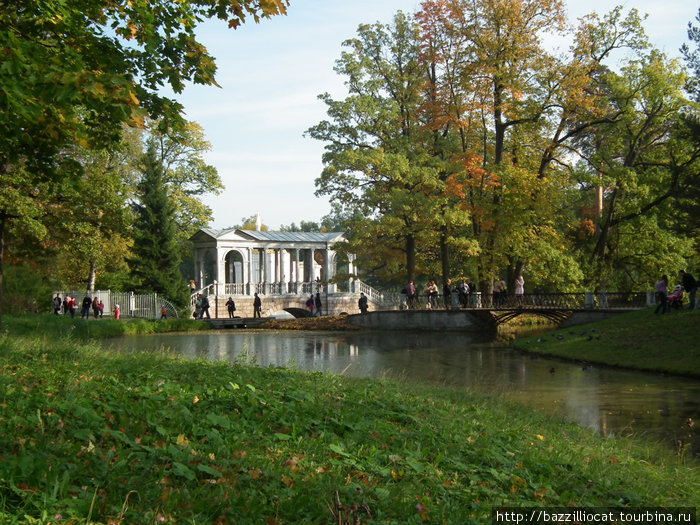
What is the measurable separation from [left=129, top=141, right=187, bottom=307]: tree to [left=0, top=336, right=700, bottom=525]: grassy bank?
32831 mm

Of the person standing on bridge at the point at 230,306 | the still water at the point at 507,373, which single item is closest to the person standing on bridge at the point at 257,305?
the person standing on bridge at the point at 230,306

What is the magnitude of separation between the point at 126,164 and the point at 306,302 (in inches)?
642

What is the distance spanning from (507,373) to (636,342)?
18.4 ft

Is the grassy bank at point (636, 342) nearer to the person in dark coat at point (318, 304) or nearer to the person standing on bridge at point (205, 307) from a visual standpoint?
the person in dark coat at point (318, 304)

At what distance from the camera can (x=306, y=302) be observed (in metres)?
49.2

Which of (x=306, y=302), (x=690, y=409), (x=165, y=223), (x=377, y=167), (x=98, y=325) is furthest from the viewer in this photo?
(x=306, y=302)

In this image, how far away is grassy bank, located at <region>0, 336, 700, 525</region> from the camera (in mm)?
4793

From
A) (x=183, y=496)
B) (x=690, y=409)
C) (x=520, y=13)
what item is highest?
(x=520, y=13)

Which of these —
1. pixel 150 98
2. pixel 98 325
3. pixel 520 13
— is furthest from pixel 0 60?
pixel 520 13

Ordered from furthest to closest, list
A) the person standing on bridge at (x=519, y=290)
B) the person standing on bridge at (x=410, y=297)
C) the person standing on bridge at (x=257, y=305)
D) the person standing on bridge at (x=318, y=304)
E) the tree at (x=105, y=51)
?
1. the person standing on bridge at (x=318, y=304)
2. the person standing on bridge at (x=257, y=305)
3. the person standing on bridge at (x=410, y=297)
4. the person standing on bridge at (x=519, y=290)
5. the tree at (x=105, y=51)

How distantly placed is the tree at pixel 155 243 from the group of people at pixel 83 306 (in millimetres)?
2757

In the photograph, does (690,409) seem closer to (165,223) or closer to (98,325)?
(98,325)

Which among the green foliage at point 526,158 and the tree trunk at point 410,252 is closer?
the green foliage at point 526,158

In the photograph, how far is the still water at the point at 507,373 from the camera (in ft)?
41.1
